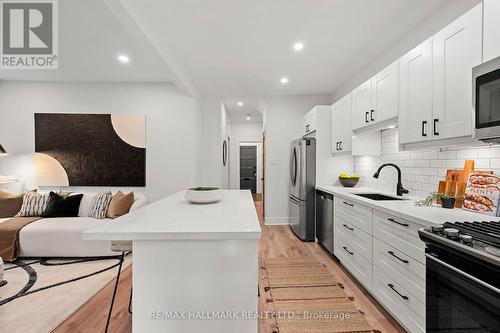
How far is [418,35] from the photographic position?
2543 millimetres

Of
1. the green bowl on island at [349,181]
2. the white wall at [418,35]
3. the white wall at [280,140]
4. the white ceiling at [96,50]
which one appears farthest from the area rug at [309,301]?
the white ceiling at [96,50]

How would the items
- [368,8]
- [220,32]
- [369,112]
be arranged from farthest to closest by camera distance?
[369,112]
[220,32]
[368,8]

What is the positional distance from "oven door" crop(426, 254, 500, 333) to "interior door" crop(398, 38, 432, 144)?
1155 millimetres

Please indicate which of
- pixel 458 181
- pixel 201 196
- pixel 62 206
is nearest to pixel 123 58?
pixel 62 206

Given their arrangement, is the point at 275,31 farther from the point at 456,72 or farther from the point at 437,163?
the point at 437,163

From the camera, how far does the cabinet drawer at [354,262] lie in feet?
7.56

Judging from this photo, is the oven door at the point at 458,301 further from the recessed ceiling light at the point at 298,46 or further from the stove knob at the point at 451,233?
the recessed ceiling light at the point at 298,46

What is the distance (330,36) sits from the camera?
2777mm

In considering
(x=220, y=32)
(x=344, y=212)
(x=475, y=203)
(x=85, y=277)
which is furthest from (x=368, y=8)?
(x=85, y=277)

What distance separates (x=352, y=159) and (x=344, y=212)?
4.82ft

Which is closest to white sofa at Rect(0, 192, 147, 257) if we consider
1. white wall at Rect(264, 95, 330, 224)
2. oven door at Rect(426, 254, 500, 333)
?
white wall at Rect(264, 95, 330, 224)

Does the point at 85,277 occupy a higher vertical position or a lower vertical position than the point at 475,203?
lower

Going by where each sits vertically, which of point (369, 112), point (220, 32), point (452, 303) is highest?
point (220, 32)

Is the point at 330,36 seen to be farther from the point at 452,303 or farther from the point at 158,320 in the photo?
the point at 158,320
